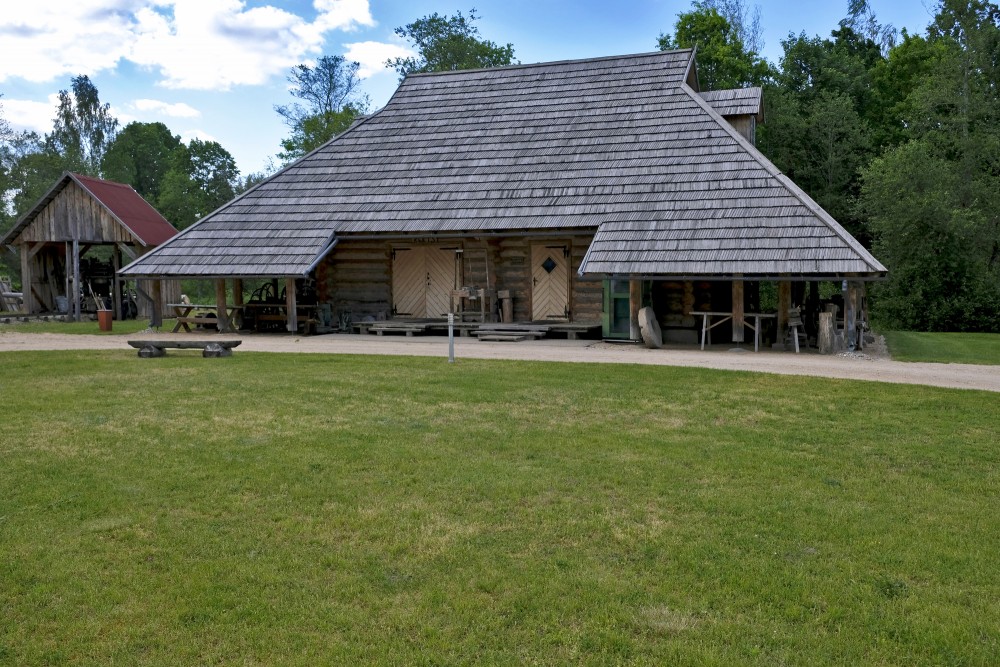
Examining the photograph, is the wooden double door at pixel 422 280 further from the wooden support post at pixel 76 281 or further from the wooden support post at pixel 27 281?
the wooden support post at pixel 27 281

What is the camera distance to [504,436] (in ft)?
27.7

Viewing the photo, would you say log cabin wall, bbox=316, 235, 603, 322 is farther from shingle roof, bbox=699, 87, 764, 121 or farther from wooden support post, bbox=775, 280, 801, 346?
shingle roof, bbox=699, 87, 764, 121

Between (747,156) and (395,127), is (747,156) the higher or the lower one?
the lower one

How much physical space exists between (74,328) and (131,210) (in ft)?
22.7

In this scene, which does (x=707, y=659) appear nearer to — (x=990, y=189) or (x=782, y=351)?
(x=782, y=351)

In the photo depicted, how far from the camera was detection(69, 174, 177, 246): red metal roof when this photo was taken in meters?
28.5

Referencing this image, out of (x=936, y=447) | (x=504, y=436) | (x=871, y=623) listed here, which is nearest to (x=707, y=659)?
(x=871, y=623)

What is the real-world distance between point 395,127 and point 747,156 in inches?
417

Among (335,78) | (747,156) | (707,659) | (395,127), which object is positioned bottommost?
(707,659)

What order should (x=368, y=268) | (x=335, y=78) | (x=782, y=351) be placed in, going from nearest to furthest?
(x=782, y=351) < (x=368, y=268) < (x=335, y=78)

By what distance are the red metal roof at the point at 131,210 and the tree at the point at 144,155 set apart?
36445 millimetres

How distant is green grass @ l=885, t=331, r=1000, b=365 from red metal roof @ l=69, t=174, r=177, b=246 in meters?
23.0

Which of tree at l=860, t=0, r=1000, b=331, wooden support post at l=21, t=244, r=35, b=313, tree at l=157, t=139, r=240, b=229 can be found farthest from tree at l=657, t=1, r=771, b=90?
tree at l=157, t=139, r=240, b=229

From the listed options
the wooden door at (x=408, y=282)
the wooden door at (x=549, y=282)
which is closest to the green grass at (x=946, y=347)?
the wooden door at (x=549, y=282)
